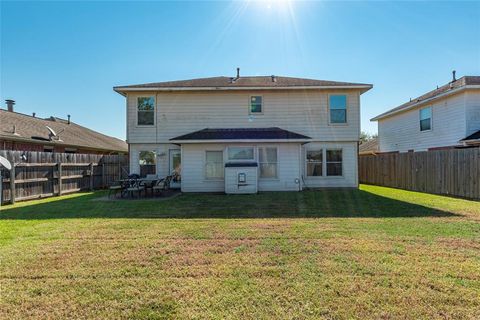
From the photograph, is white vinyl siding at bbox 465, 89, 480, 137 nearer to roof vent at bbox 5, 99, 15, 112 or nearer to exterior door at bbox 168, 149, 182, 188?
exterior door at bbox 168, 149, 182, 188

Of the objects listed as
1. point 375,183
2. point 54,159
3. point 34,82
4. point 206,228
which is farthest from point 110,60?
point 375,183

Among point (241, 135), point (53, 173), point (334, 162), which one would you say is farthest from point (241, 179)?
point (53, 173)

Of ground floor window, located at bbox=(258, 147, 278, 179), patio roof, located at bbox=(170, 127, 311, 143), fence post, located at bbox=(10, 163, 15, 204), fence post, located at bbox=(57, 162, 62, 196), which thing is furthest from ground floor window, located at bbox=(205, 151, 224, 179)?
fence post, located at bbox=(10, 163, 15, 204)

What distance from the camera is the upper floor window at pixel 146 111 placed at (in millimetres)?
14617

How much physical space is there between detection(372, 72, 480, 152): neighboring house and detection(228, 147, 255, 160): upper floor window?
10658 millimetres

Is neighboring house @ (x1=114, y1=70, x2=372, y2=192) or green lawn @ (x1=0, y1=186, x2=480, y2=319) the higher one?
neighboring house @ (x1=114, y1=70, x2=372, y2=192)

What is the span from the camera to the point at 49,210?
28.1 ft

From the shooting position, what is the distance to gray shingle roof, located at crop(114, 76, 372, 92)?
14117 mm

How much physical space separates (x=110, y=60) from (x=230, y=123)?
6.96 metres

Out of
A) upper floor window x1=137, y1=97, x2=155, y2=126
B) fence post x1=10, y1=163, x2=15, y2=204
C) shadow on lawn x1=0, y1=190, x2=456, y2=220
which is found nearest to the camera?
shadow on lawn x1=0, y1=190, x2=456, y2=220

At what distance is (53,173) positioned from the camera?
1248 centimetres

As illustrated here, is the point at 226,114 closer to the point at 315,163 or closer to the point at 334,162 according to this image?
→ the point at 315,163

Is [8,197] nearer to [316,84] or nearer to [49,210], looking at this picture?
[49,210]

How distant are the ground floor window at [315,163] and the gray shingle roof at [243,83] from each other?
3.60 metres
